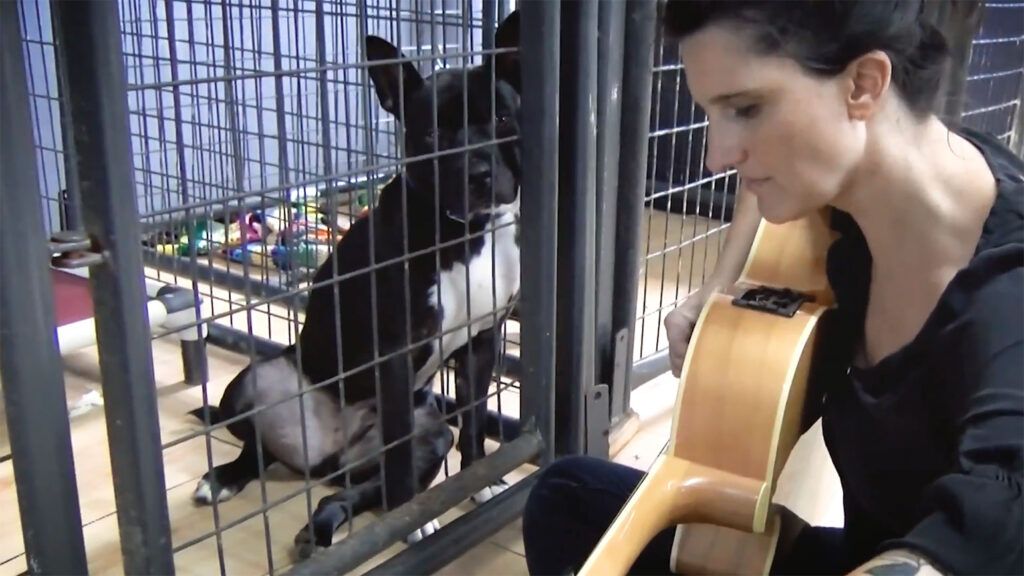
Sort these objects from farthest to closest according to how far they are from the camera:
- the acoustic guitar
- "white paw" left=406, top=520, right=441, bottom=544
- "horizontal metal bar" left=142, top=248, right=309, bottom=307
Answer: "horizontal metal bar" left=142, top=248, right=309, bottom=307 → "white paw" left=406, top=520, right=441, bottom=544 → the acoustic guitar

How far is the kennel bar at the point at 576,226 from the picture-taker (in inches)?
58.6

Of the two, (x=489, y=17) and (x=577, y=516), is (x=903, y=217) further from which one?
(x=489, y=17)

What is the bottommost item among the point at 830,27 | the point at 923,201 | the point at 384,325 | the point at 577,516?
the point at 577,516

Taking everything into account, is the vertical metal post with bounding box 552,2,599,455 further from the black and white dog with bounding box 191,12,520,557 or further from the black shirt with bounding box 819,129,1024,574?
the black shirt with bounding box 819,129,1024,574

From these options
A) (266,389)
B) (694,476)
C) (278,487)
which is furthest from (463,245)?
(694,476)

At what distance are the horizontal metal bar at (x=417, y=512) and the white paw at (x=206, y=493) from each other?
38cm

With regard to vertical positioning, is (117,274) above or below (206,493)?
above

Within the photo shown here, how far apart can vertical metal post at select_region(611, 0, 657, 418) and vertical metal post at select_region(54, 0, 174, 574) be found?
94 cm

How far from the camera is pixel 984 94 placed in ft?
9.57

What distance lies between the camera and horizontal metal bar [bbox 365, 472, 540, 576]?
4.61 ft

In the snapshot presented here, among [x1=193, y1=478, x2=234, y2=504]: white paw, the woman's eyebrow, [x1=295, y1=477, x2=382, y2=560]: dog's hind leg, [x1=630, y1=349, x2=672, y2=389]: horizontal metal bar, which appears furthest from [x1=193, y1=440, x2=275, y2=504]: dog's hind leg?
the woman's eyebrow

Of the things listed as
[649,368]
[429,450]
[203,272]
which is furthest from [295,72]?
[203,272]

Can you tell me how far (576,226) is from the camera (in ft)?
5.18

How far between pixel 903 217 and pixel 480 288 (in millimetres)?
883
